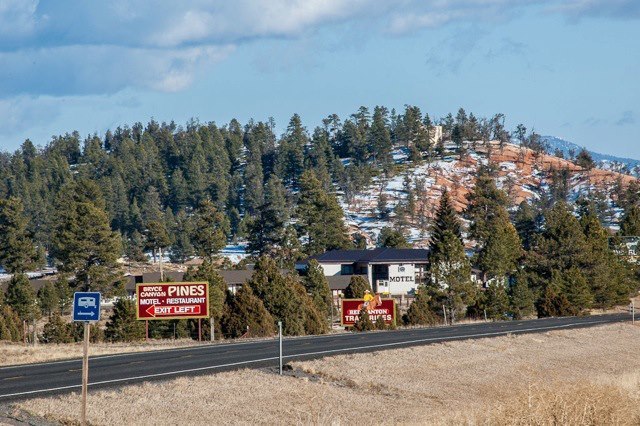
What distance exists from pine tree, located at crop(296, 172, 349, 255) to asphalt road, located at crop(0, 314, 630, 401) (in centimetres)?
9110

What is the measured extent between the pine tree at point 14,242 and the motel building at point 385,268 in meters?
32.5

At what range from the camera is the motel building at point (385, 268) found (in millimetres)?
122438

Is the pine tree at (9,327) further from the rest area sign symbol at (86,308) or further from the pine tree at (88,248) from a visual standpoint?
the rest area sign symbol at (86,308)

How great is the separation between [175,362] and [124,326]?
88.0 ft

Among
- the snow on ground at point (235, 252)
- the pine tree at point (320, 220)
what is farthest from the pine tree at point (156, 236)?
the snow on ground at point (235, 252)

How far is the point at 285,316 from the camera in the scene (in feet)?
190

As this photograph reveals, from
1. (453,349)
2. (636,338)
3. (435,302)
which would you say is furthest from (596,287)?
(453,349)

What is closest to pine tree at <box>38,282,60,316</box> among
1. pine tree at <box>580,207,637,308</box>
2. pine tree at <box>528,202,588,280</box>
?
pine tree at <box>528,202,588,280</box>

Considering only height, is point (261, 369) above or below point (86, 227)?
below

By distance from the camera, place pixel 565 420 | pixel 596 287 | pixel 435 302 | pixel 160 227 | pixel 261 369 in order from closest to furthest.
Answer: pixel 565 420 < pixel 261 369 < pixel 435 302 < pixel 596 287 < pixel 160 227

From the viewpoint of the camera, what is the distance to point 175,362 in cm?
3216

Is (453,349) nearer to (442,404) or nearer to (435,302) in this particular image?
(442,404)

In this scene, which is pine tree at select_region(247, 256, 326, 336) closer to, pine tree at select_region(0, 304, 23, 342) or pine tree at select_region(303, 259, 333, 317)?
pine tree at select_region(0, 304, 23, 342)

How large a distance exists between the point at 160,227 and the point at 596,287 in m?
77.3
